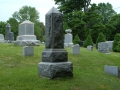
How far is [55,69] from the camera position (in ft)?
24.0

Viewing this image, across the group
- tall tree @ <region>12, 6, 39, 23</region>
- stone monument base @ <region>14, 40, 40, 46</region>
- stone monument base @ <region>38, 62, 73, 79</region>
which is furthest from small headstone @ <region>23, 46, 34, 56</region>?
tall tree @ <region>12, 6, 39, 23</region>

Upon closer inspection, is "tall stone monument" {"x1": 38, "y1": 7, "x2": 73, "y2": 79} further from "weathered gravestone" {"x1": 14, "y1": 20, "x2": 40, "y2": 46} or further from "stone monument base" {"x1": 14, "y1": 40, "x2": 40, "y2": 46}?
"weathered gravestone" {"x1": 14, "y1": 20, "x2": 40, "y2": 46}

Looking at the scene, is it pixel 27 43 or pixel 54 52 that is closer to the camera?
pixel 54 52

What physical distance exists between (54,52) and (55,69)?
2.04 feet

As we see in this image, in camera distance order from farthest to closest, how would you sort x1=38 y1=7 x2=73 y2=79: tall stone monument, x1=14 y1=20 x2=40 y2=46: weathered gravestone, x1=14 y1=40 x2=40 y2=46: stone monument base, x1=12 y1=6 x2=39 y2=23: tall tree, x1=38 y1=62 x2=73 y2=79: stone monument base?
x1=12 y1=6 x2=39 y2=23: tall tree < x1=14 y1=20 x2=40 y2=46: weathered gravestone < x1=14 y1=40 x2=40 y2=46: stone monument base < x1=38 y1=7 x2=73 y2=79: tall stone monument < x1=38 y1=62 x2=73 y2=79: stone monument base

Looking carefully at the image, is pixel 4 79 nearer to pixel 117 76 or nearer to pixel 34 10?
pixel 117 76

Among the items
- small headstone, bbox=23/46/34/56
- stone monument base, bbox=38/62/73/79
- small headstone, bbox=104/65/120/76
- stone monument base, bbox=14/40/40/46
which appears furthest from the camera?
stone monument base, bbox=14/40/40/46

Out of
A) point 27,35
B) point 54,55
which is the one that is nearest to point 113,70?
point 54,55

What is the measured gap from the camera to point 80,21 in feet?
112

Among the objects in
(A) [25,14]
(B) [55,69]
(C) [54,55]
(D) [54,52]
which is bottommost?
(B) [55,69]

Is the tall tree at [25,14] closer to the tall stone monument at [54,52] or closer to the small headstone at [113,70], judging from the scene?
the small headstone at [113,70]

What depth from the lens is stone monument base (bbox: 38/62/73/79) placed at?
7.29m

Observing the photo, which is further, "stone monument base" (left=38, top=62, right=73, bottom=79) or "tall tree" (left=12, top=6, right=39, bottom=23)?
"tall tree" (left=12, top=6, right=39, bottom=23)

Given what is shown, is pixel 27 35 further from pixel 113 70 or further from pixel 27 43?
pixel 113 70
